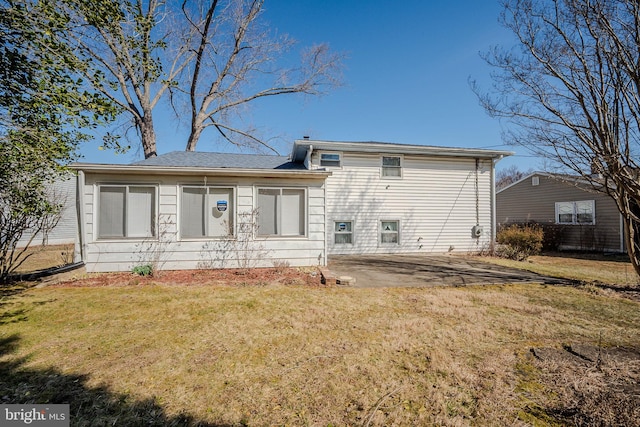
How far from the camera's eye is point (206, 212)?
7434 mm

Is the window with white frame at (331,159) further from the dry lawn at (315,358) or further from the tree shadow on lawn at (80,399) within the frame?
the tree shadow on lawn at (80,399)

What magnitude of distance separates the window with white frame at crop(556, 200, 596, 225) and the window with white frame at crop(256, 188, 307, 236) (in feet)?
49.7

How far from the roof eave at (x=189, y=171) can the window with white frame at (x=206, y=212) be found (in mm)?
468

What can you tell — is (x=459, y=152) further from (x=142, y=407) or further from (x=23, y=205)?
(x=23, y=205)

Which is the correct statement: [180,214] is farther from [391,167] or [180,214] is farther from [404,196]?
[404,196]

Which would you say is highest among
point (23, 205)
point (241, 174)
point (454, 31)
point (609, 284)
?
point (454, 31)

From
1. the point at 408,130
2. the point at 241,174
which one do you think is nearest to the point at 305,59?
the point at 408,130

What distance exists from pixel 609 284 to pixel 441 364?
21.3ft

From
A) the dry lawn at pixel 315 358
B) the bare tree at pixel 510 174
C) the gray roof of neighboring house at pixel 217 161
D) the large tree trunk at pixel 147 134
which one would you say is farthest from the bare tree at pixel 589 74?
the bare tree at pixel 510 174

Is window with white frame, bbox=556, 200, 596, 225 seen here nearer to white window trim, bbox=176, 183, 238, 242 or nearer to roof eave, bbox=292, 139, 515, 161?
roof eave, bbox=292, 139, 515, 161

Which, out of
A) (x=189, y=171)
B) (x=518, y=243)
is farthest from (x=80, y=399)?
(x=518, y=243)

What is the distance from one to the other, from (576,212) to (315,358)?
58.0ft

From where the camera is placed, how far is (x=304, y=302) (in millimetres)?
4855

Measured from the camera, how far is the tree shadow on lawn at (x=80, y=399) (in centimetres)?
204
